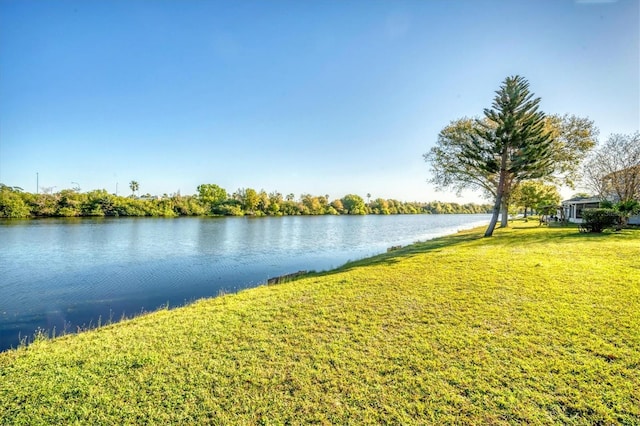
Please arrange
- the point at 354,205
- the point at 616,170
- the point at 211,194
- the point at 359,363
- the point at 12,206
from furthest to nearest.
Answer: the point at 354,205 < the point at 211,194 < the point at 12,206 < the point at 616,170 < the point at 359,363

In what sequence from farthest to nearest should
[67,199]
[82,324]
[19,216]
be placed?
[67,199]
[19,216]
[82,324]

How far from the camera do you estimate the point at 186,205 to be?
6844 cm

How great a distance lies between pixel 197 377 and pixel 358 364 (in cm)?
225

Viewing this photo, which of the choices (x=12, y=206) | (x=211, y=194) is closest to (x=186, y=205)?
(x=211, y=194)

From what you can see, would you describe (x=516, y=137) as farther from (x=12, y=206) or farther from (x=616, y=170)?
(x=12, y=206)

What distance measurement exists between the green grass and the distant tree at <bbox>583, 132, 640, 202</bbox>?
23244 mm

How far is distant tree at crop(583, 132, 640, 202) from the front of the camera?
22.0 meters

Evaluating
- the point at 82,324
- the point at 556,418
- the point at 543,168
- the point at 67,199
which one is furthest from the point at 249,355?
the point at 67,199

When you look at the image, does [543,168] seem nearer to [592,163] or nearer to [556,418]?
[592,163]

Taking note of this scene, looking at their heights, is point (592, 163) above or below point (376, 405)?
above

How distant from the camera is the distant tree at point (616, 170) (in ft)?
72.3

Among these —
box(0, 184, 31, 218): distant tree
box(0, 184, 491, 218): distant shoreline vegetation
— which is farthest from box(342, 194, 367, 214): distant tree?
box(0, 184, 31, 218): distant tree

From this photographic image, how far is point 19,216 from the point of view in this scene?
4669 cm

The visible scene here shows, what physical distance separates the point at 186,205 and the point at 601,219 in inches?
2835
